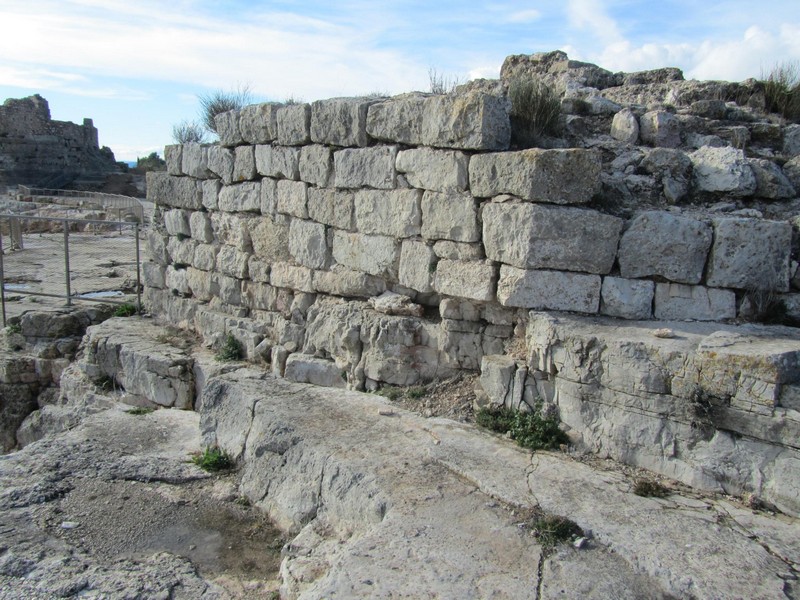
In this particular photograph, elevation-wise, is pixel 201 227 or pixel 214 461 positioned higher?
pixel 201 227

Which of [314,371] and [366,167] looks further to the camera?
[314,371]

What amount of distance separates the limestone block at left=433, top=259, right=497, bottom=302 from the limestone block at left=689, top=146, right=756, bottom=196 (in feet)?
6.29

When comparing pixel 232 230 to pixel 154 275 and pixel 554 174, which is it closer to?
pixel 154 275

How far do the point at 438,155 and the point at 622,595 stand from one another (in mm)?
3635

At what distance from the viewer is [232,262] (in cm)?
773

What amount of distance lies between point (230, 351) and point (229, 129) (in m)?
2.64

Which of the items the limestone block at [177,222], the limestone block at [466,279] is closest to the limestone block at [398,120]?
the limestone block at [466,279]

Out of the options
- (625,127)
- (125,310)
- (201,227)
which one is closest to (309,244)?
(201,227)

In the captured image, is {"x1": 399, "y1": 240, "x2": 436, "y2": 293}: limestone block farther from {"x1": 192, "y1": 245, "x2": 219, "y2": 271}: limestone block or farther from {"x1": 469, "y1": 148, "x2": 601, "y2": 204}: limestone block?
{"x1": 192, "y1": 245, "x2": 219, "y2": 271}: limestone block

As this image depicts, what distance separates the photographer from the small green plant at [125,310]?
9.13 m

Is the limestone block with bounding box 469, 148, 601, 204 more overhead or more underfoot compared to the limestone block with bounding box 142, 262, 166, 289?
more overhead

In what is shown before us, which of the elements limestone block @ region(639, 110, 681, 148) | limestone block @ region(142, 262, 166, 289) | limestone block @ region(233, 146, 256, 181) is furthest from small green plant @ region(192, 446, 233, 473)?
limestone block @ region(639, 110, 681, 148)

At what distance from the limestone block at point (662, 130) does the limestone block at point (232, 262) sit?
451cm

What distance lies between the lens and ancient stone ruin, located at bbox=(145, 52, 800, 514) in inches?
164
